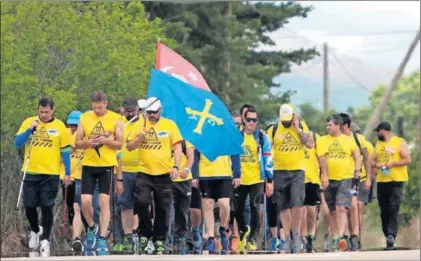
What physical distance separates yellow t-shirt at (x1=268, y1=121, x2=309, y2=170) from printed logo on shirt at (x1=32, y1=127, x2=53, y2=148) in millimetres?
3820

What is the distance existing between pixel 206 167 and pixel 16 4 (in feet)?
48.9

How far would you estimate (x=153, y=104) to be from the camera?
2259cm

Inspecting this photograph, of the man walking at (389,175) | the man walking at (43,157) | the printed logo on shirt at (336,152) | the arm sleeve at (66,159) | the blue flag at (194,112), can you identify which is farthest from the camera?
the man walking at (389,175)

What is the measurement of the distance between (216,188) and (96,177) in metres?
2.24

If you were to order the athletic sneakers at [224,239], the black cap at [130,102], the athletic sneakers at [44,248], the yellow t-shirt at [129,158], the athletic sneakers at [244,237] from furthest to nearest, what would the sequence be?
the athletic sneakers at [244,237] < the athletic sneakers at [224,239] < the black cap at [130,102] < the yellow t-shirt at [129,158] < the athletic sneakers at [44,248]

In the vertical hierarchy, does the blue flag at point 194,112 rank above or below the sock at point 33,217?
above

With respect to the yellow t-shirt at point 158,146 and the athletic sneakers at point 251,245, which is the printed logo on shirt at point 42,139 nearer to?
the yellow t-shirt at point 158,146

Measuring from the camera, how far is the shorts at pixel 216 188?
24.2 meters

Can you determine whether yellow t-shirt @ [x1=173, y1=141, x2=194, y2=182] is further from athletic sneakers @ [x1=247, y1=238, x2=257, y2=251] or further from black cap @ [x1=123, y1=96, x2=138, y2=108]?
athletic sneakers @ [x1=247, y1=238, x2=257, y2=251]

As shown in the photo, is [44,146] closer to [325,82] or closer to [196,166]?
[196,166]

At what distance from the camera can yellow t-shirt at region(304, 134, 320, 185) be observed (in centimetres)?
2655

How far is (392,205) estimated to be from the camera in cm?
2695

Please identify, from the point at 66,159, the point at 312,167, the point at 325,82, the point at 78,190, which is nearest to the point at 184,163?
the point at 78,190

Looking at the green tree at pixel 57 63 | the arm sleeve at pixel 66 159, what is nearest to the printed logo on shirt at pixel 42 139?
the arm sleeve at pixel 66 159
